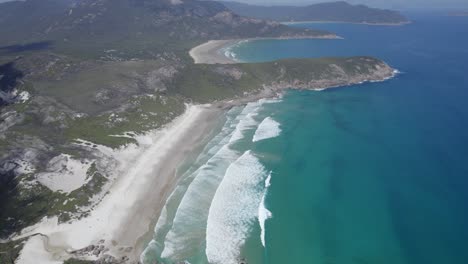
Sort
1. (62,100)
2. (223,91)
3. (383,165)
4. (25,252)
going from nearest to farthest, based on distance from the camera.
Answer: (25,252)
(383,165)
(62,100)
(223,91)

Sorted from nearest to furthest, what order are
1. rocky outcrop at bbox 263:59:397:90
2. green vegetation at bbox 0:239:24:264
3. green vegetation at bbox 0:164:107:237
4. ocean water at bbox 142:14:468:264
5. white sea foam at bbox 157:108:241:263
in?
green vegetation at bbox 0:239:24:264 → ocean water at bbox 142:14:468:264 → white sea foam at bbox 157:108:241:263 → green vegetation at bbox 0:164:107:237 → rocky outcrop at bbox 263:59:397:90

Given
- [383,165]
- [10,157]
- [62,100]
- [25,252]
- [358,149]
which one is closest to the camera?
[25,252]

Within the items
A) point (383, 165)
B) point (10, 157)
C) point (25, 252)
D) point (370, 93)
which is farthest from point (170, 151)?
point (370, 93)

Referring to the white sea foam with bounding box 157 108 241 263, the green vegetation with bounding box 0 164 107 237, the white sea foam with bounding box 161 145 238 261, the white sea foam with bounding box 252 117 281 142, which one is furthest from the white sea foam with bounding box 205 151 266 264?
the green vegetation with bounding box 0 164 107 237

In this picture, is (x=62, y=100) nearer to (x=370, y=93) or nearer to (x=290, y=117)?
(x=290, y=117)

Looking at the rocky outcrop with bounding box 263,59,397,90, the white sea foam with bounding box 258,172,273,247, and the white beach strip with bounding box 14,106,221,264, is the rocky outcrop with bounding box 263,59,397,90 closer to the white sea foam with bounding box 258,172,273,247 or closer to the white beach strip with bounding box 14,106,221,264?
the white beach strip with bounding box 14,106,221,264

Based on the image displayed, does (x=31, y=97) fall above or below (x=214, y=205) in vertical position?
above
